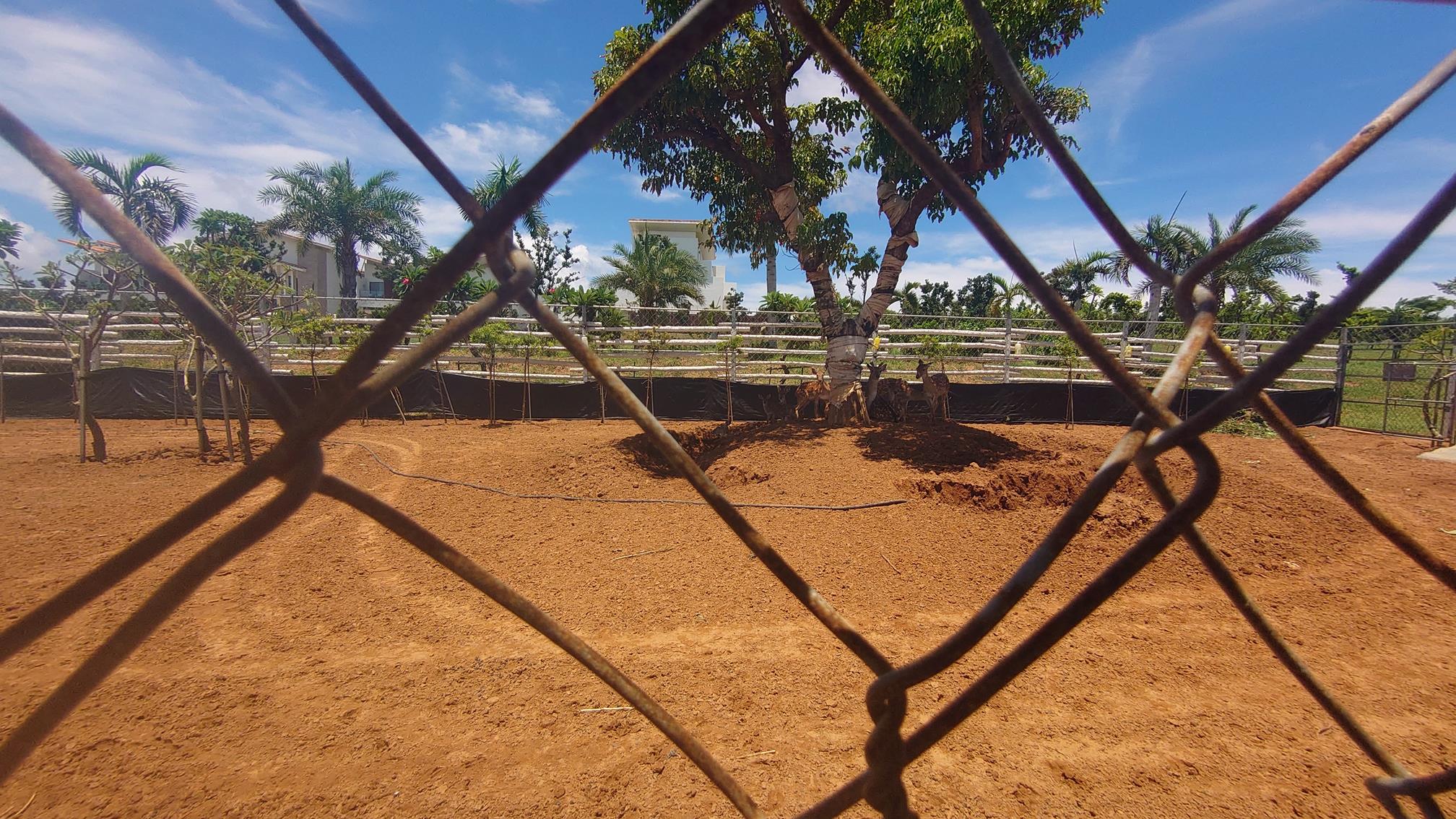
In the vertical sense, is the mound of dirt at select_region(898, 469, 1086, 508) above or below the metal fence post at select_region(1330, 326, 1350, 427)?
below

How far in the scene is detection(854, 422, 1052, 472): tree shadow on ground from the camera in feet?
21.1

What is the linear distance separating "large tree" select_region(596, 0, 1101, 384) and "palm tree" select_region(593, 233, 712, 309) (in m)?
19.8

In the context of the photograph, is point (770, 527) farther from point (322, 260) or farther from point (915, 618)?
point (322, 260)

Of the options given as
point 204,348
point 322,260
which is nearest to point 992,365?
point 204,348

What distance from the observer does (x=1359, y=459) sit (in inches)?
334

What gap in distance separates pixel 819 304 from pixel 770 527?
408 cm

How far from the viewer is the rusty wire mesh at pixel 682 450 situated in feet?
1.40

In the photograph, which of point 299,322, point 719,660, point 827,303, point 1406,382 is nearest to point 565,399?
point 299,322

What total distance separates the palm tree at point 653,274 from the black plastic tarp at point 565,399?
53.6ft

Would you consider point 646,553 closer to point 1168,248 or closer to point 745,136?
point 745,136

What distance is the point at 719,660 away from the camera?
3.12 metres

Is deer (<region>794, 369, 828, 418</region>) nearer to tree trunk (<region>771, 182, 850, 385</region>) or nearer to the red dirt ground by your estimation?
tree trunk (<region>771, 182, 850, 385</region>)

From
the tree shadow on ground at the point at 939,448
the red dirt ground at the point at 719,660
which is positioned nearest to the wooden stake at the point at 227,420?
the red dirt ground at the point at 719,660

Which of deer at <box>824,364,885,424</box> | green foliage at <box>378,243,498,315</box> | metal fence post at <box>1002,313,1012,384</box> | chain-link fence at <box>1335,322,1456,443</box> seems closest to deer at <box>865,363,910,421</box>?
deer at <box>824,364,885,424</box>
